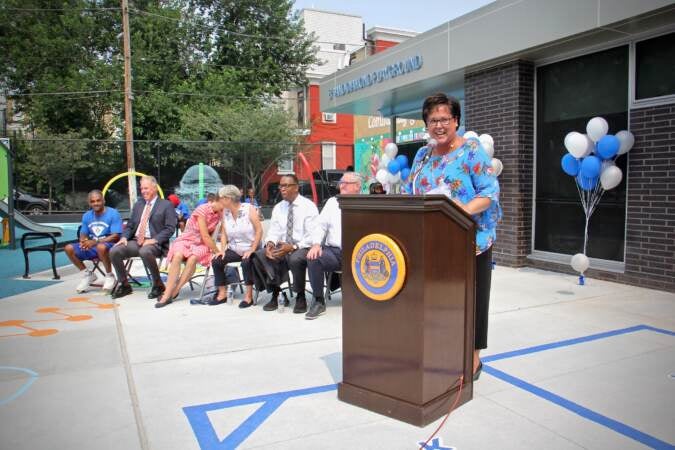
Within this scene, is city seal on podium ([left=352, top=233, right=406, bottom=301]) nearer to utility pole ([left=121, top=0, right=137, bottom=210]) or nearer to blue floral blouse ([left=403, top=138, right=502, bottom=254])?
blue floral blouse ([left=403, top=138, right=502, bottom=254])

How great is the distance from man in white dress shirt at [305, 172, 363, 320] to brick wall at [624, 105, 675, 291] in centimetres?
353

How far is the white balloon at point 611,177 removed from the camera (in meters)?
6.12

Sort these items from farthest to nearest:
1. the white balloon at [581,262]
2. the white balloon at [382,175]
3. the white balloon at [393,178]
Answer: the white balloon at [382,175] → the white balloon at [393,178] → the white balloon at [581,262]

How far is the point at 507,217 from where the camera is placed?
314 inches

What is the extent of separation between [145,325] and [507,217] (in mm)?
5470

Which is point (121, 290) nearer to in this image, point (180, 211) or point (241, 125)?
point (180, 211)

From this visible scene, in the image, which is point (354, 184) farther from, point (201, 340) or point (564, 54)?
point (564, 54)

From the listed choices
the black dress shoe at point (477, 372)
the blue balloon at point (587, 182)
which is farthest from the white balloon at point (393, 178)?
the black dress shoe at point (477, 372)

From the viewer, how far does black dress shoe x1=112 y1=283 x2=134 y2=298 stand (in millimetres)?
6512

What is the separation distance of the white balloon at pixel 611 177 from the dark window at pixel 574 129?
1.59ft

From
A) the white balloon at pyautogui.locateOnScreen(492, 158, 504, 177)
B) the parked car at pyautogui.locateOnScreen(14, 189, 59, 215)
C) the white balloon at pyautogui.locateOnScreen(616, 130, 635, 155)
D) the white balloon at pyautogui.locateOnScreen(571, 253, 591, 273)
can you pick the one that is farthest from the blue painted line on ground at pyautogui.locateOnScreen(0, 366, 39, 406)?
Result: the parked car at pyautogui.locateOnScreen(14, 189, 59, 215)

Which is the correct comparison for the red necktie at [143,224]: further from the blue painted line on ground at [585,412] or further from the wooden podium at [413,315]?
the blue painted line on ground at [585,412]

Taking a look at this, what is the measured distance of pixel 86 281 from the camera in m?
6.93

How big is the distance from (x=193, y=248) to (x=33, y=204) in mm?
17376
